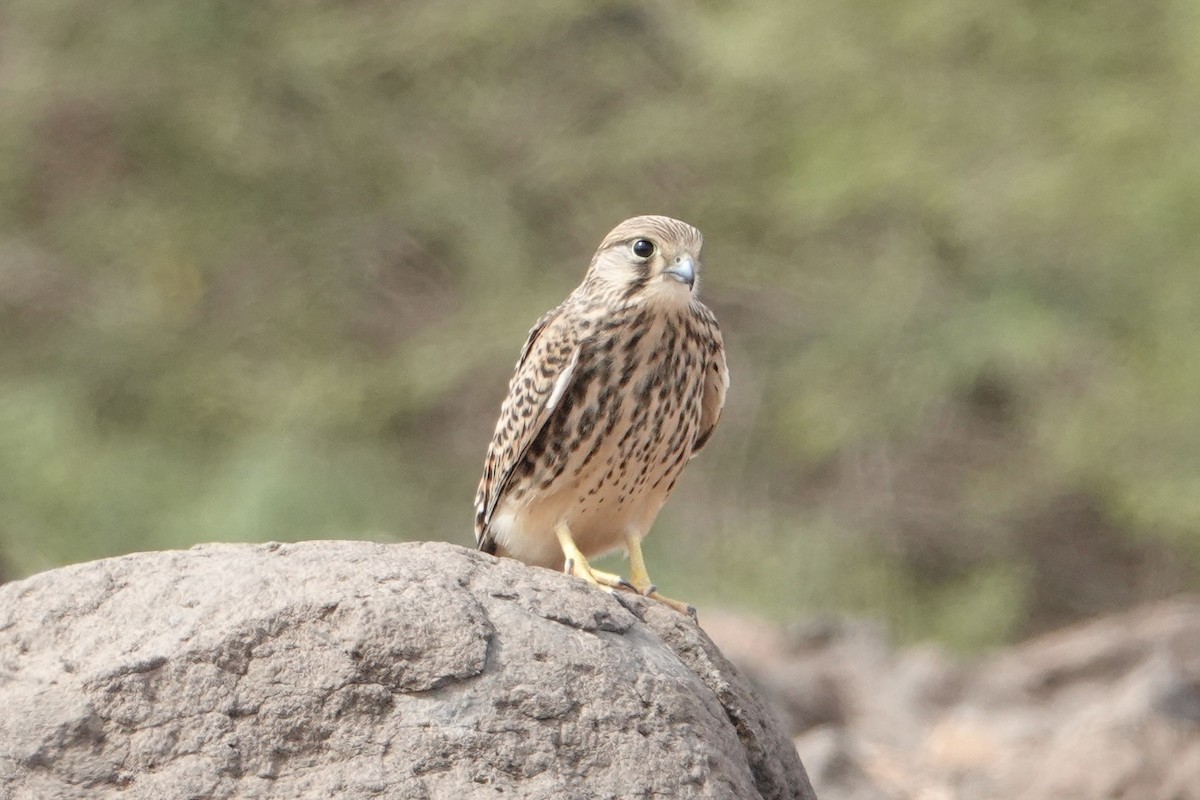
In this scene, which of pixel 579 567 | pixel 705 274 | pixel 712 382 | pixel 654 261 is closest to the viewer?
pixel 579 567

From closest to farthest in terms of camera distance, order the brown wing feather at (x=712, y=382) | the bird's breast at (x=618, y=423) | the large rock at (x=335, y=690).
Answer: the large rock at (x=335, y=690)
the bird's breast at (x=618, y=423)
the brown wing feather at (x=712, y=382)

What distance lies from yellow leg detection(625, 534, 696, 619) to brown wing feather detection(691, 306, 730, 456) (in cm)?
26

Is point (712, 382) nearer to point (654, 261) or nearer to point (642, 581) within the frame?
point (654, 261)

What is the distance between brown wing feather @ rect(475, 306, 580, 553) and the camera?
4.06 metres

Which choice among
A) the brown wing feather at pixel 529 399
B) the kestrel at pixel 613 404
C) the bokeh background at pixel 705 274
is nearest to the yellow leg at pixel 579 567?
the kestrel at pixel 613 404

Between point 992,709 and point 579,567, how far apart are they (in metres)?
2.79

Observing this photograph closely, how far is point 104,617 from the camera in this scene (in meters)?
2.99

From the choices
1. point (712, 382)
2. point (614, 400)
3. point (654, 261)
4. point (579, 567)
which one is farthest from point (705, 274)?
point (579, 567)

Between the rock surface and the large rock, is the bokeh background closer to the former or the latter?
the rock surface

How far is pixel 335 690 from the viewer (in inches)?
111

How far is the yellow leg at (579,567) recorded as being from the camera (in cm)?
374

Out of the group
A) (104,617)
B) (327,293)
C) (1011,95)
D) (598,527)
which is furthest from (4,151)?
(104,617)

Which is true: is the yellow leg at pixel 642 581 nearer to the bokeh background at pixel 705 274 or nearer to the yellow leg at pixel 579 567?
the yellow leg at pixel 579 567

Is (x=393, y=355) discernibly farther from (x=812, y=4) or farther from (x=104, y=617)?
(x=104, y=617)
